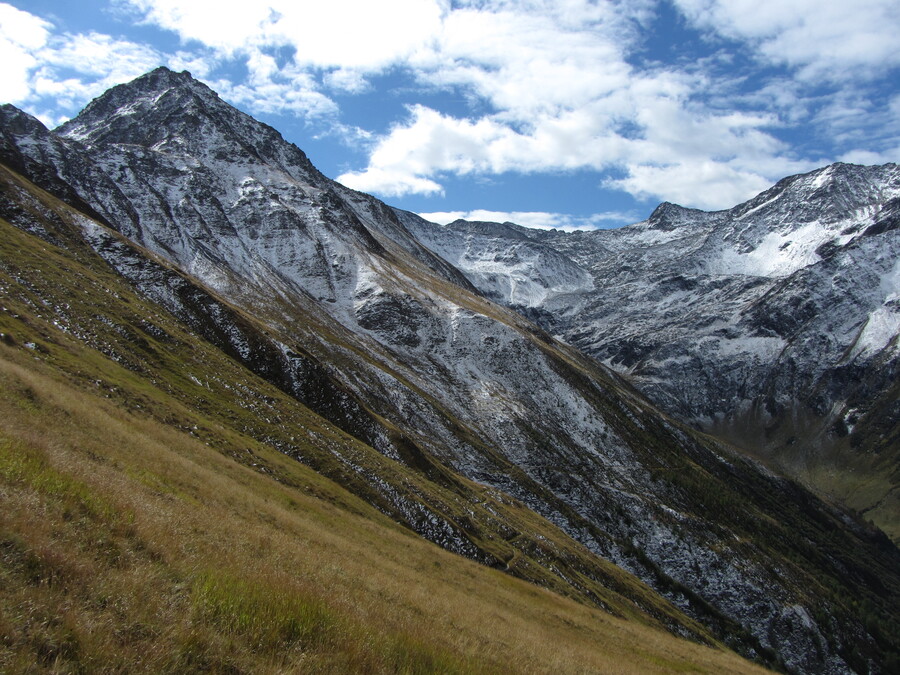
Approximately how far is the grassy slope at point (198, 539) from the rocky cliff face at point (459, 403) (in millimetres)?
10745

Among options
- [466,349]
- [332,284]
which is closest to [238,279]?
[332,284]

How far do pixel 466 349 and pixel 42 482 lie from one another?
13283 centimetres

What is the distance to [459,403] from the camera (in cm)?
A: 11756

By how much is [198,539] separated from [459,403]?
346ft

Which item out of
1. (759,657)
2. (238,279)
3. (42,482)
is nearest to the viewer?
(42,482)

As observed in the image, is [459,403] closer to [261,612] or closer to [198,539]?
[198,539]

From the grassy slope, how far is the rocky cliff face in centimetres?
1074

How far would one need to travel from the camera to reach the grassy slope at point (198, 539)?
290 inches

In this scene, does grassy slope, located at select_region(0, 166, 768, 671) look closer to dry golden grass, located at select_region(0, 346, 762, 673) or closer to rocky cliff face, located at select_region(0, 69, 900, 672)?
dry golden grass, located at select_region(0, 346, 762, 673)

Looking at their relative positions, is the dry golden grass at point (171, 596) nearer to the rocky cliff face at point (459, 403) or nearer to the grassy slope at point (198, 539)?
the grassy slope at point (198, 539)

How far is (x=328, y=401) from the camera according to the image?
73938mm

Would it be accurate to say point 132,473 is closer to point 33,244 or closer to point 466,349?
point 33,244

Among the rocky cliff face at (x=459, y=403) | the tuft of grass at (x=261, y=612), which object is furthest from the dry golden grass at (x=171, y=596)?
the rocky cliff face at (x=459, y=403)

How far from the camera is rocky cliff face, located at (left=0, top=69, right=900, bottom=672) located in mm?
83500
